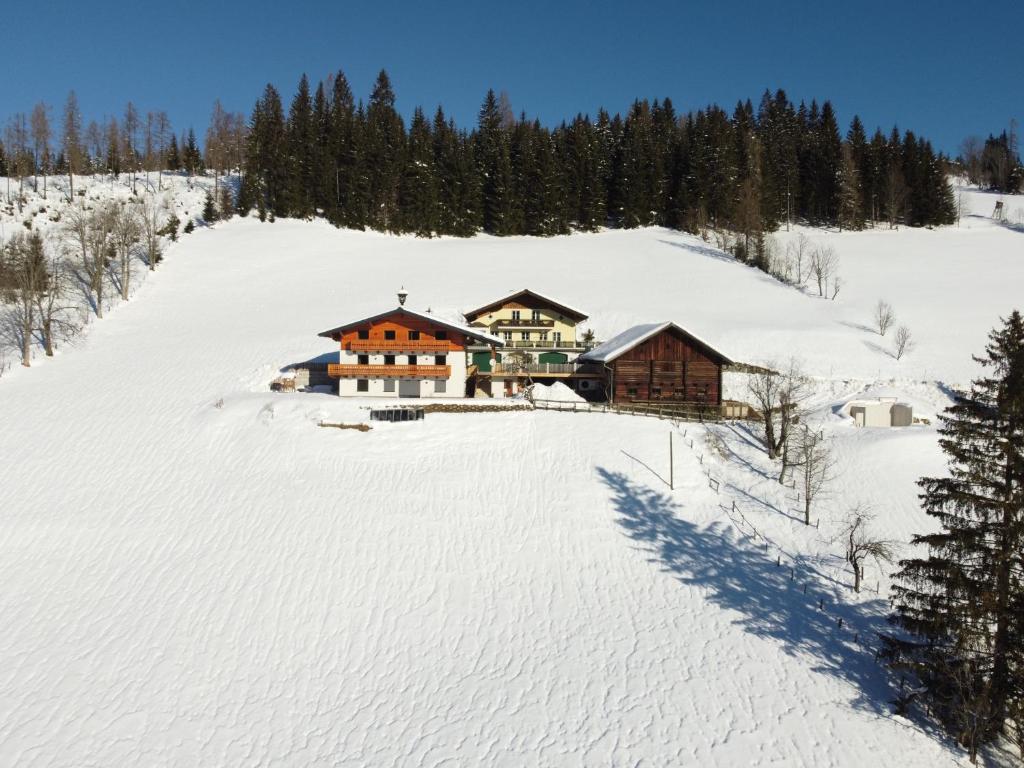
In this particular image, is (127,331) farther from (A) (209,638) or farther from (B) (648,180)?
(B) (648,180)

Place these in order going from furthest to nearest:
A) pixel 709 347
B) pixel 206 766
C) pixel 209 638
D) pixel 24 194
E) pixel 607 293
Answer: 1. pixel 24 194
2. pixel 607 293
3. pixel 709 347
4. pixel 209 638
5. pixel 206 766

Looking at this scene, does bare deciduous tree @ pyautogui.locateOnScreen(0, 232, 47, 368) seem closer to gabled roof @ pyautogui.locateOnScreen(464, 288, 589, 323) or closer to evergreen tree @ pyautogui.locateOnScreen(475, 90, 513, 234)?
gabled roof @ pyautogui.locateOnScreen(464, 288, 589, 323)

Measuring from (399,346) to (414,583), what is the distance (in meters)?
20.0

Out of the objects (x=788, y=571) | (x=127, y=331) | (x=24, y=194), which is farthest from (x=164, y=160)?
(x=788, y=571)

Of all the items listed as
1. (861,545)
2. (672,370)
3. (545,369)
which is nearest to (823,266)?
(672,370)

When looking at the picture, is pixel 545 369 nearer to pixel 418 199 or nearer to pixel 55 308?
pixel 55 308

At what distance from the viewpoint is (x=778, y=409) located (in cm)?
3431

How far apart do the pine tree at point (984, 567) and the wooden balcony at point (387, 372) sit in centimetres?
2831

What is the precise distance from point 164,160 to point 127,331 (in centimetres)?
7251

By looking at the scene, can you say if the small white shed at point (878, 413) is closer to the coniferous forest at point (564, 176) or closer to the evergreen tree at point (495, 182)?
the coniferous forest at point (564, 176)

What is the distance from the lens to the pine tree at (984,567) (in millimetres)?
14648

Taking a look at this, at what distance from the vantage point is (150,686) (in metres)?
17.6

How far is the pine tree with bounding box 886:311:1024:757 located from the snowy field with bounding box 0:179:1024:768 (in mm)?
1648

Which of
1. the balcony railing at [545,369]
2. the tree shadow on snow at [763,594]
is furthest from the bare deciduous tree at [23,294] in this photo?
the tree shadow on snow at [763,594]
